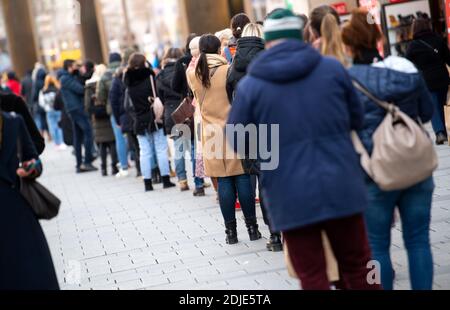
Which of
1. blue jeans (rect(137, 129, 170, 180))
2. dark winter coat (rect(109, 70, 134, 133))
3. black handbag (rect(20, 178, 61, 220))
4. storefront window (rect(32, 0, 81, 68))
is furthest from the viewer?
storefront window (rect(32, 0, 81, 68))

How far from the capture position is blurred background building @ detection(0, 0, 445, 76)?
1035 inches

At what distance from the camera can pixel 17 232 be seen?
546cm

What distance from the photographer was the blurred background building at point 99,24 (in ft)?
86.3

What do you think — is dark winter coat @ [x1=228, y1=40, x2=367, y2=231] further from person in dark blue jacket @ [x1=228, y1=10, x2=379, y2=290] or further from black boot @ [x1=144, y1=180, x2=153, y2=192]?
black boot @ [x1=144, y1=180, x2=153, y2=192]

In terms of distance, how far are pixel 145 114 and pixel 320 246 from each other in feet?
28.5

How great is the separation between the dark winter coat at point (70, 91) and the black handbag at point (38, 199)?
11851 mm

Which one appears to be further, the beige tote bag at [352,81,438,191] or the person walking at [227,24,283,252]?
the person walking at [227,24,283,252]

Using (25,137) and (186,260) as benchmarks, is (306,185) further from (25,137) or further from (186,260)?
(186,260)

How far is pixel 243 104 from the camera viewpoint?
4.98 meters

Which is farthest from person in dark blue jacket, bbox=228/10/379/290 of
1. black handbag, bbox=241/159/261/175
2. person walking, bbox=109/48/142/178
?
person walking, bbox=109/48/142/178

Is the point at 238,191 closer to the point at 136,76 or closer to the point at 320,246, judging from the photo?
the point at 320,246

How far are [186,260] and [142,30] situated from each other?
1416 inches

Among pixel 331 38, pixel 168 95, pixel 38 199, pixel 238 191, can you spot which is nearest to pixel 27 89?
pixel 168 95
